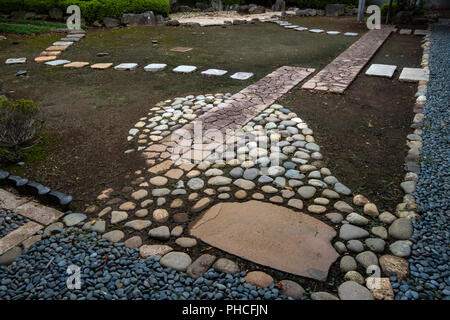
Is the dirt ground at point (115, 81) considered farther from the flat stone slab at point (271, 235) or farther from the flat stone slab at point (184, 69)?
the flat stone slab at point (271, 235)

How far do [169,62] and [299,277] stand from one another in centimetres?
632

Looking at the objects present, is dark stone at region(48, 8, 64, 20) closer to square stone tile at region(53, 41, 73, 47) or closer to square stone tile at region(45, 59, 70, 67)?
square stone tile at region(53, 41, 73, 47)

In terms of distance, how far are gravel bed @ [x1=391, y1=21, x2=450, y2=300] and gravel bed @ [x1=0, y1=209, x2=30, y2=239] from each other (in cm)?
286

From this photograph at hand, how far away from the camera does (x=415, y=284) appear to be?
2033mm

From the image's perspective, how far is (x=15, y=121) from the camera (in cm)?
361

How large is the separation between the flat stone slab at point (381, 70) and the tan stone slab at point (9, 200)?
20.0 feet

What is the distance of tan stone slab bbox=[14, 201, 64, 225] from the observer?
8.89 feet

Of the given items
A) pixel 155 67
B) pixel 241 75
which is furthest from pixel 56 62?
pixel 241 75

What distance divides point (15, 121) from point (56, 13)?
36.0ft

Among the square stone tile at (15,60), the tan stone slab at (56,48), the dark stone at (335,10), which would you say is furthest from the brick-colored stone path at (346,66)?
the tan stone slab at (56,48)

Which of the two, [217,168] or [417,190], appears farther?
[217,168]

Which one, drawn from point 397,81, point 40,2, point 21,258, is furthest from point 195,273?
point 40,2

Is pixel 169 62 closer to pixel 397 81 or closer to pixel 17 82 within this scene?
pixel 17 82

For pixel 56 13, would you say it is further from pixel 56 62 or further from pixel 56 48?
pixel 56 62
